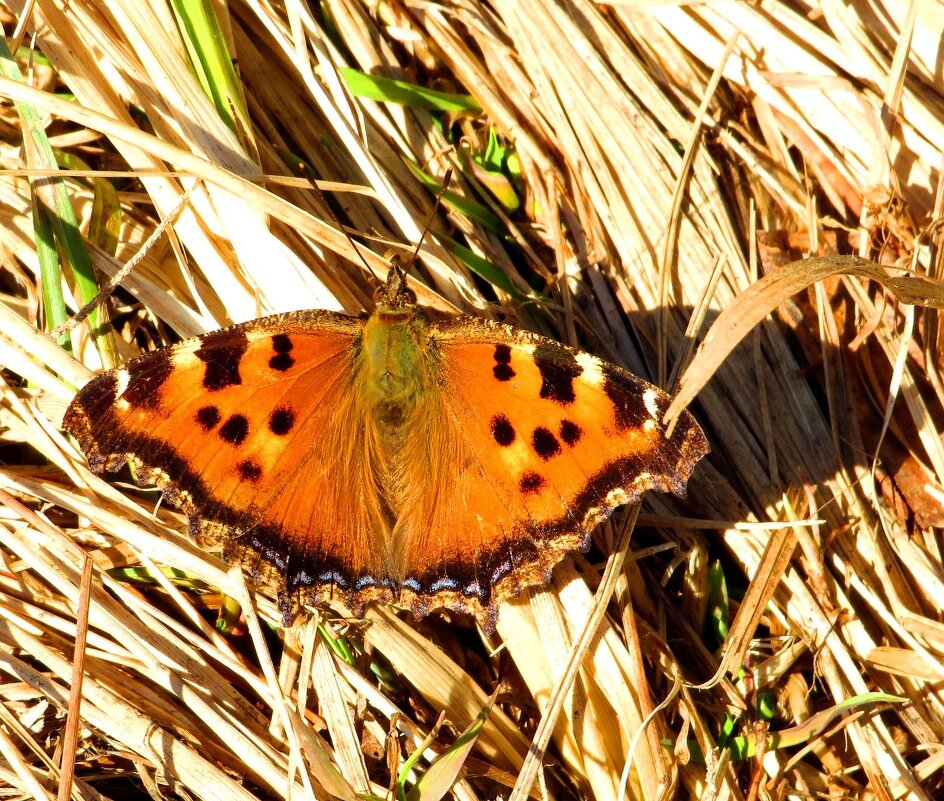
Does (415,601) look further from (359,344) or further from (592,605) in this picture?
(359,344)

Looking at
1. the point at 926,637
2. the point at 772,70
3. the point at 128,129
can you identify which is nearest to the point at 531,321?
the point at 772,70

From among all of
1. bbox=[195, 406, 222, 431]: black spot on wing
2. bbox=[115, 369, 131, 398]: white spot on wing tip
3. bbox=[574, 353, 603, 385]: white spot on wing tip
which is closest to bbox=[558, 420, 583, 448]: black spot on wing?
bbox=[574, 353, 603, 385]: white spot on wing tip

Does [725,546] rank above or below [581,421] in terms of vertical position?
below

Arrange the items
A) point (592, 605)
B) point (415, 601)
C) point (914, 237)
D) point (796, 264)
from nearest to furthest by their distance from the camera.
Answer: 1. point (796, 264)
2. point (415, 601)
3. point (592, 605)
4. point (914, 237)

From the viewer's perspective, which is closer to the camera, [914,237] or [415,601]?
[415,601]

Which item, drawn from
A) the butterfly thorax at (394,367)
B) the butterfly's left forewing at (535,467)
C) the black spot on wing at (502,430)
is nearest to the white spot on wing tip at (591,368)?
the butterfly's left forewing at (535,467)

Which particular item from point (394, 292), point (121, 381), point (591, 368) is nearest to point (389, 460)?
point (394, 292)

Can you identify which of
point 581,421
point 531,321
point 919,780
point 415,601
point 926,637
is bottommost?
point 919,780
